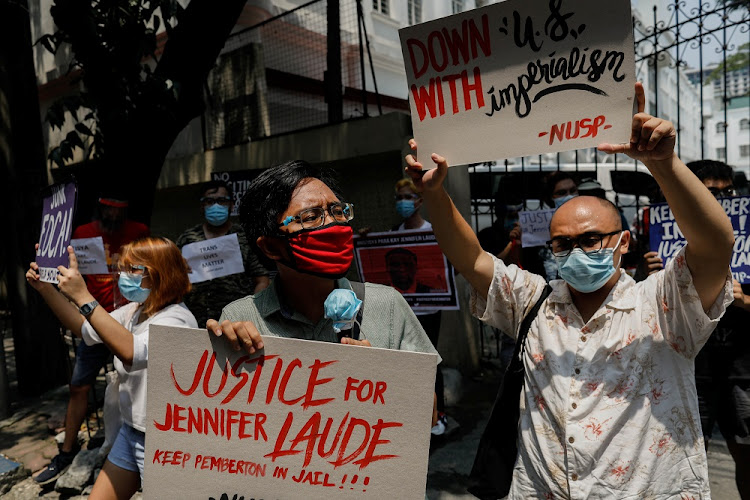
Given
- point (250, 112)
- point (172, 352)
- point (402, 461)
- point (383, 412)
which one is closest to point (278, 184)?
point (172, 352)

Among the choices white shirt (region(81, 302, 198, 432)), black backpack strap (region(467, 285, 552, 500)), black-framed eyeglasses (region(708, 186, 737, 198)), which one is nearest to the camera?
black backpack strap (region(467, 285, 552, 500))

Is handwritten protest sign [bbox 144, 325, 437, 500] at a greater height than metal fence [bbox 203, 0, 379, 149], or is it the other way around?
metal fence [bbox 203, 0, 379, 149]

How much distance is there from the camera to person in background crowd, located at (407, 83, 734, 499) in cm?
169

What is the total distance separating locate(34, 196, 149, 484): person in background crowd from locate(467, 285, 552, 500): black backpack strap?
9.21ft

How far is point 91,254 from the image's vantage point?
13.7 ft

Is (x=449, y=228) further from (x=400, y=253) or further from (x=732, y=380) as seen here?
(x=400, y=253)

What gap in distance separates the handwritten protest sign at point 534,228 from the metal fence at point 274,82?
161 inches

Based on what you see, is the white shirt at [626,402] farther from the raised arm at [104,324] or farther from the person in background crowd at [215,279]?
the person in background crowd at [215,279]

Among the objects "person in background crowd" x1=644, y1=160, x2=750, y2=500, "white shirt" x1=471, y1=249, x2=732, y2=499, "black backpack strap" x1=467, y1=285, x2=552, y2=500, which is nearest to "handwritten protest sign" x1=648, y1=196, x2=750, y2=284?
"person in background crowd" x1=644, y1=160, x2=750, y2=500

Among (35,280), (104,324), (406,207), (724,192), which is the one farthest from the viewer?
(406,207)

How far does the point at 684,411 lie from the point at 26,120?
6516mm

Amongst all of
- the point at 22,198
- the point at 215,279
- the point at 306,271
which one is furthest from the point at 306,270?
the point at 22,198

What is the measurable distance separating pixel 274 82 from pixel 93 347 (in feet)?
23.7

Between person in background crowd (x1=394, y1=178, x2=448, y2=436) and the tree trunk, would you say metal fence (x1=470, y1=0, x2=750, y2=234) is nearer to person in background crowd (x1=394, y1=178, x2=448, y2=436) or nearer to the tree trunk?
person in background crowd (x1=394, y1=178, x2=448, y2=436)
